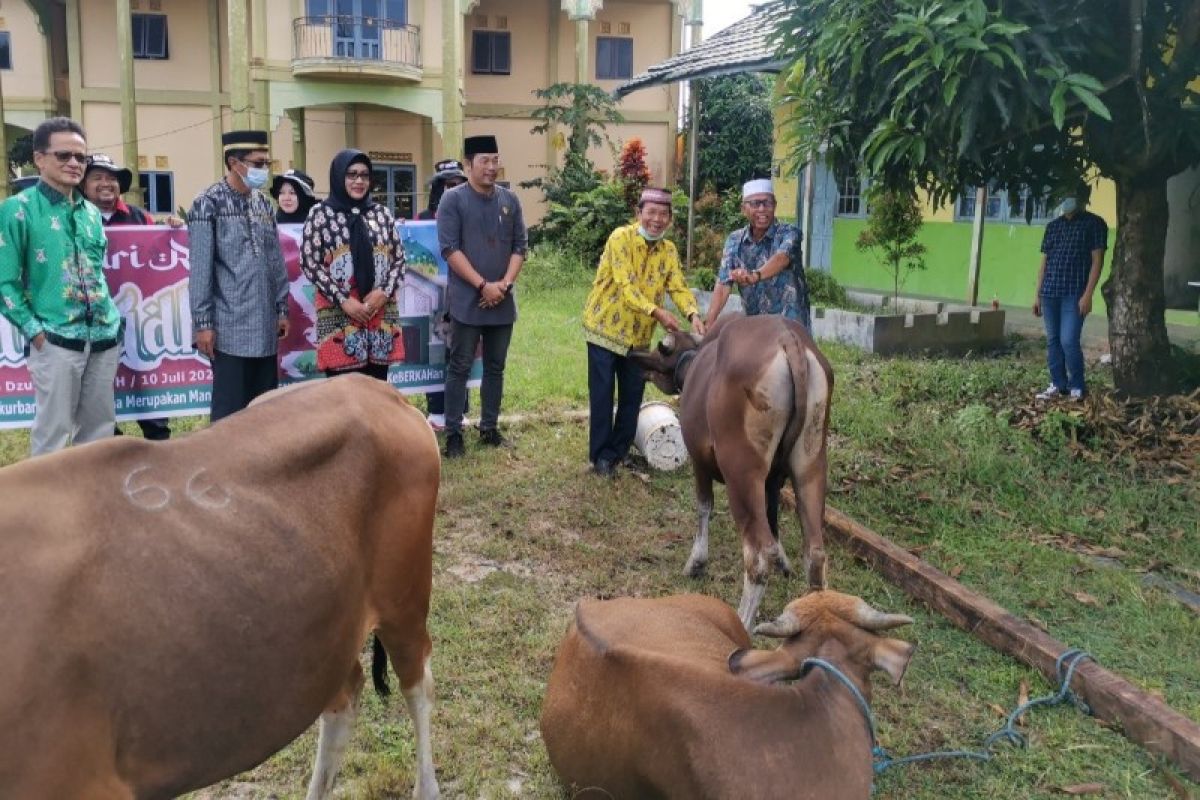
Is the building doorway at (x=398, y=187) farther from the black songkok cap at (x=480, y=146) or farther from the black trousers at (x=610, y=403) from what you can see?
the black trousers at (x=610, y=403)

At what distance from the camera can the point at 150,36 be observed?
85.7ft

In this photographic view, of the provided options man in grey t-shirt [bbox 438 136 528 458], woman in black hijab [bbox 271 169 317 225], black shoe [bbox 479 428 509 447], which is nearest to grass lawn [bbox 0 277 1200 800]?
black shoe [bbox 479 428 509 447]

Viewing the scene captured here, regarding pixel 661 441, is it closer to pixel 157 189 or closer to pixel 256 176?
pixel 256 176

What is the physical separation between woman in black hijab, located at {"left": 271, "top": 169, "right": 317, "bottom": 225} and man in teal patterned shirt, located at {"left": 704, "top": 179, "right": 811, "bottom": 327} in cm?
403

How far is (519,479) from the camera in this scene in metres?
6.91

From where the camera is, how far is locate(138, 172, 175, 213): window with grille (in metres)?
26.0

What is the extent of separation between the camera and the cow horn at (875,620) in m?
2.75

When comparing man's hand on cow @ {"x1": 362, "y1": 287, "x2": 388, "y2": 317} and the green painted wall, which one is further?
the green painted wall

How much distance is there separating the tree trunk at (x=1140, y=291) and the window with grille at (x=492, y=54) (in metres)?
21.5

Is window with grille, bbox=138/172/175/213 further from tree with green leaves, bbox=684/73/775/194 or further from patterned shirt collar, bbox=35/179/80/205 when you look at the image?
Answer: patterned shirt collar, bbox=35/179/80/205

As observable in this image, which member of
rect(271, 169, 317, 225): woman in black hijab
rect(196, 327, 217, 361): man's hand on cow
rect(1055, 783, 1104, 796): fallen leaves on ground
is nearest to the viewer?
rect(1055, 783, 1104, 796): fallen leaves on ground

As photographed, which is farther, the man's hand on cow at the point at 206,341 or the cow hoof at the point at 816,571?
the man's hand on cow at the point at 206,341

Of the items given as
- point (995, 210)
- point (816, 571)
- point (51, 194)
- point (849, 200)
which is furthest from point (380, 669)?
point (849, 200)

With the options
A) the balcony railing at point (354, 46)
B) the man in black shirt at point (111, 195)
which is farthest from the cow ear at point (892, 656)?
the balcony railing at point (354, 46)
